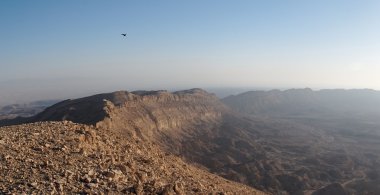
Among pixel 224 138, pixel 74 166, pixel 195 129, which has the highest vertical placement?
pixel 74 166

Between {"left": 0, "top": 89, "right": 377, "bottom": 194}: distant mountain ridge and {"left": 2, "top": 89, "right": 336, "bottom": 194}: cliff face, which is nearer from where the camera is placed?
{"left": 2, "top": 89, "right": 336, "bottom": 194}: cliff face

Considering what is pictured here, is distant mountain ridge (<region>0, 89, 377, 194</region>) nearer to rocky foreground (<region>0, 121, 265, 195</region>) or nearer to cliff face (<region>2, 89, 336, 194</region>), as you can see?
cliff face (<region>2, 89, 336, 194</region>)

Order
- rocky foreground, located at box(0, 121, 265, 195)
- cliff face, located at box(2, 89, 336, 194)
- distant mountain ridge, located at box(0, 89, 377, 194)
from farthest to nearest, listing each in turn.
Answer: distant mountain ridge, located at box(0, 89, 377, 194), cliff face, located at box(2, 89, 336, 194), rocky foreground, located at box(0, 121, 265, 195)

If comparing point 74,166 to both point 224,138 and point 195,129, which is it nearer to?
point 224,138

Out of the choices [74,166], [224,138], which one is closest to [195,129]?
[224,138]

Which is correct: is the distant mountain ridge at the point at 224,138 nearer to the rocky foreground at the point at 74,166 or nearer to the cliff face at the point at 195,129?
the cliff face at the point at 195,129

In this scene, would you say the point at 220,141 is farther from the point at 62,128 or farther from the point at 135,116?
the point at 62,128

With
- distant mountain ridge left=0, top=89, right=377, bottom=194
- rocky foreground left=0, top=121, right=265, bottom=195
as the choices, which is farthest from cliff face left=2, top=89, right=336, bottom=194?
rocky foreground left=0, top=121, right=265, bottom=195

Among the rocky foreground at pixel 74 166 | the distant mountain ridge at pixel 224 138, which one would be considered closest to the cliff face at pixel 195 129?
the distant mountain ridge at pixel 224 138
